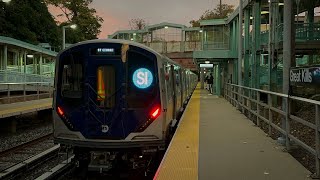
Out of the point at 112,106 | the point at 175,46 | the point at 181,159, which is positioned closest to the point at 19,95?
the point at 112,106

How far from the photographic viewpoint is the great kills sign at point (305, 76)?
270 inches

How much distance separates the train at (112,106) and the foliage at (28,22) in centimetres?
4961

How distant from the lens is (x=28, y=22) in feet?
206

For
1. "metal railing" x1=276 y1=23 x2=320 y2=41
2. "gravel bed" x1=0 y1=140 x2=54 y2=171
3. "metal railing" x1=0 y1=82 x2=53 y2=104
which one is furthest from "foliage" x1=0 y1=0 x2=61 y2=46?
"gravel bed" x1=0 y1=140 x2=54 y2=171

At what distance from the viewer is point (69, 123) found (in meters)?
8.98

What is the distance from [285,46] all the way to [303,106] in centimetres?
848

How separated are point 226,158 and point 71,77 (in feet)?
11.6

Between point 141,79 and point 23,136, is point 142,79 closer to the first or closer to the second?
point 141,79

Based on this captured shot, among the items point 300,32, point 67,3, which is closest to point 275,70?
point 300,32

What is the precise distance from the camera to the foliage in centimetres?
5756

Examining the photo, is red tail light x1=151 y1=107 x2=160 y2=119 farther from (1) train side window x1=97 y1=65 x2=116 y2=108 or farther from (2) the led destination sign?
(2) the led destination sign

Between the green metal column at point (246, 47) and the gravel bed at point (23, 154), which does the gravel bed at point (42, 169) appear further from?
the green metal column at point (246, 47)

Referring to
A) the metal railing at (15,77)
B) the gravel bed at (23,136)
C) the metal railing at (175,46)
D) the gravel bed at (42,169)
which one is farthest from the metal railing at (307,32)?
the metal railing at (175,46)

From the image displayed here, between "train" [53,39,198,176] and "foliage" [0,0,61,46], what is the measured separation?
49.6 metres
